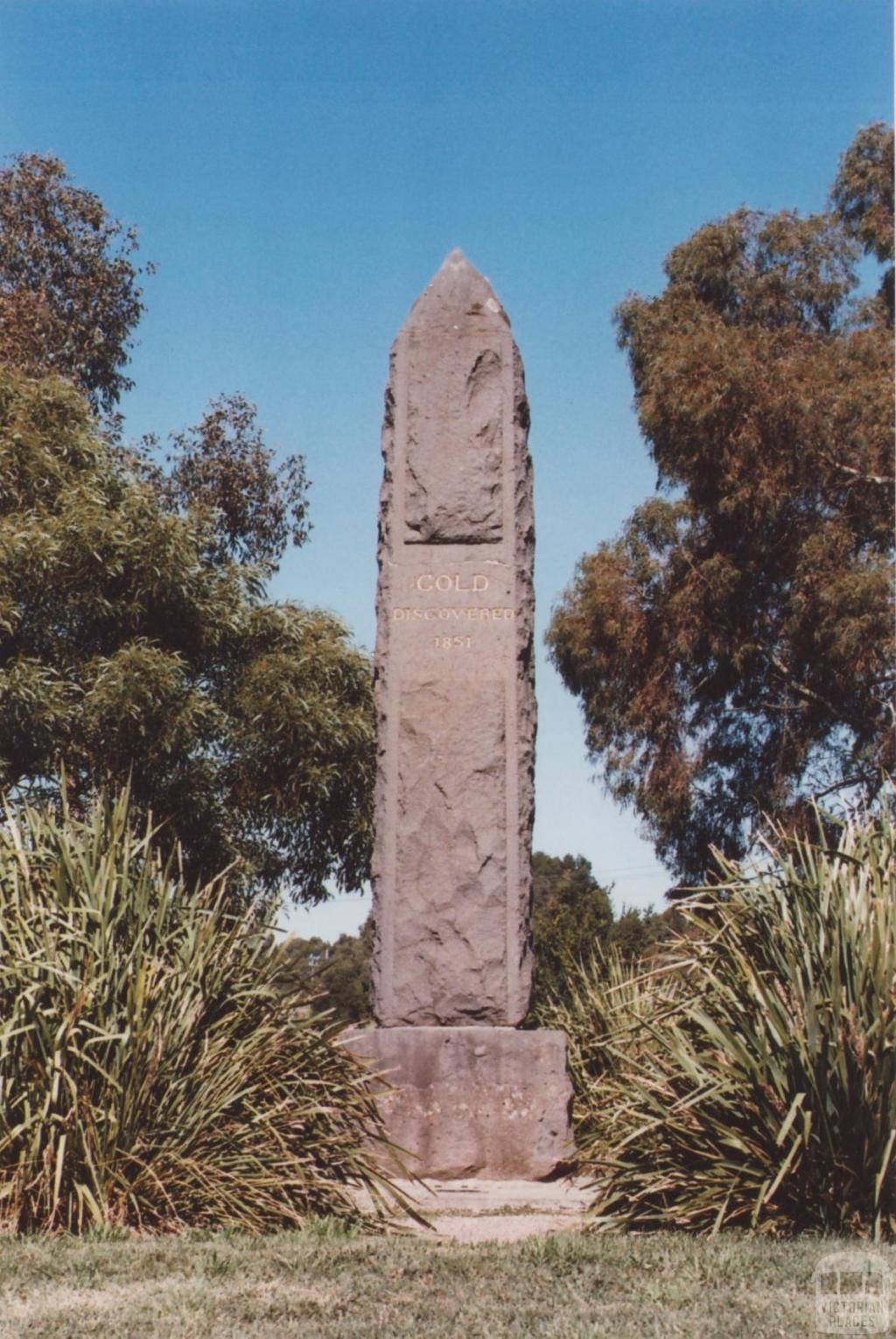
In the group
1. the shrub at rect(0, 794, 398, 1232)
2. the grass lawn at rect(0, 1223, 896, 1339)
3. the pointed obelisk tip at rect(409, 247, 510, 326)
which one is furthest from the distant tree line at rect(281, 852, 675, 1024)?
the pointed obelisk tip at rect(409, 247, 510, 326)

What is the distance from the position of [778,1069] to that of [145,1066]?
216cm

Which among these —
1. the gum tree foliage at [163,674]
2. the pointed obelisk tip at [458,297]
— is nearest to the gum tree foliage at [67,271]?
the gum tree foliage at [163,674]

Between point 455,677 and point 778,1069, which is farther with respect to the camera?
point 455,677

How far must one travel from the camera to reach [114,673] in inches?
663

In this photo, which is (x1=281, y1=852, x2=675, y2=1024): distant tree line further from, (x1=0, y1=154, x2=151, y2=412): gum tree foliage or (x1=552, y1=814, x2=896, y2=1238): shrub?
(x1=0, y1=154, x2=151, y2=412): gum tree foliage

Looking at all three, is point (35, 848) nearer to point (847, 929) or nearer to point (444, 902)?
point (444, 902)

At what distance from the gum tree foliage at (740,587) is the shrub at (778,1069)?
15879mm

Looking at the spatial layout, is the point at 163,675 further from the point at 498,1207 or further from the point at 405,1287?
the point at 405,1287

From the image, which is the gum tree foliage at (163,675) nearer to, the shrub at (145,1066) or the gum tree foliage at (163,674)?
the gum tree foliage at (163,674)

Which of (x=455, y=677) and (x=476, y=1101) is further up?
(x=455, y=677)

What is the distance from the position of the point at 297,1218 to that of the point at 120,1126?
2.23 ft

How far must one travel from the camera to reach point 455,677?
781 cm

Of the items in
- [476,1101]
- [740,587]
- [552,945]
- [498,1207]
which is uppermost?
[740,587]

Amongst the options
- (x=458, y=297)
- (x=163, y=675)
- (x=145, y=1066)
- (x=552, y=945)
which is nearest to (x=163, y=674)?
(x=163, y=675)
